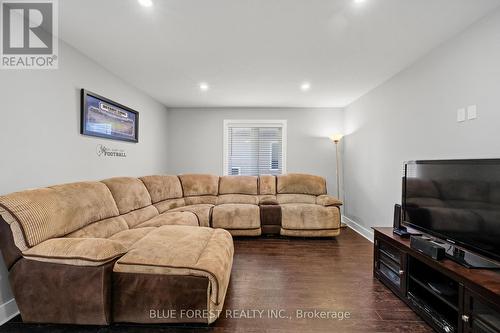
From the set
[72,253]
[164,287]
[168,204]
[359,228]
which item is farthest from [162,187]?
[359,228]

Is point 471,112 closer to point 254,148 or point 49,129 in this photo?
point 254,148

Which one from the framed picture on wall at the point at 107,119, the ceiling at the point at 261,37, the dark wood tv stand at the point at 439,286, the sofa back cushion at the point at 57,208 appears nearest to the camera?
the dark wood tv stand at the point at 439,286

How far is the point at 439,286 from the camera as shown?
5.23 ft

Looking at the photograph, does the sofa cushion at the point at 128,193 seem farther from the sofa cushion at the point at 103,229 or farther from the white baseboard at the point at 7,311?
the white baseboard at the point at 7,311

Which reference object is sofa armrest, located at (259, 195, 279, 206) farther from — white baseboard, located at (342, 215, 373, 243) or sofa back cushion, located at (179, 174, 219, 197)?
white baseboard, located at (342, 215, 373, 243)

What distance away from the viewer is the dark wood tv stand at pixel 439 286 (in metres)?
1.25

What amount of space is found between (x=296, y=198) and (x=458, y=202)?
2663 mm

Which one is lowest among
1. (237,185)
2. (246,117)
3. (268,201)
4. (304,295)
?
(304,295)

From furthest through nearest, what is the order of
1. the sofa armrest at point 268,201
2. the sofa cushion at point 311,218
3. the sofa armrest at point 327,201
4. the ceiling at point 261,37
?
1. the sofa armrest at point 268,201
2. the sofa armrest at point 327,201
3. the sofa cushion at point 311,218
4. the ceiling at point 261,37

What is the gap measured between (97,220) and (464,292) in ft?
9.60

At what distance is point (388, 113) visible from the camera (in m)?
3.12

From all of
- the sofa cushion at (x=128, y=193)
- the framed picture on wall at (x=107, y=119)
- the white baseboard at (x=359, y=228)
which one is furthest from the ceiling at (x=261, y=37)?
the white baseboard at (x=359, y=228)

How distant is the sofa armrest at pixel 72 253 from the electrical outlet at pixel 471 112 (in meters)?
3.11

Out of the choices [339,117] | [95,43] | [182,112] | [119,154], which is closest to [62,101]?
[95,43]
